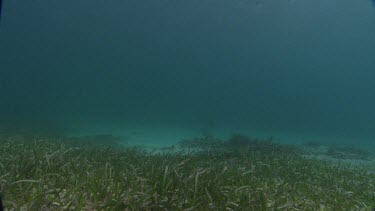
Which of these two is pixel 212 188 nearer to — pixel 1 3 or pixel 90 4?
pixel 1 3

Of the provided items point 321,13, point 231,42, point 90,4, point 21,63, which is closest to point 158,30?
point 90,4

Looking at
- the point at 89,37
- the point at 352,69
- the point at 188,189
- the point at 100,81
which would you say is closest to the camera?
the point at 188,189

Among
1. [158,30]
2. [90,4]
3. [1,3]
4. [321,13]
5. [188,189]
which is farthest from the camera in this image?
[158,30]

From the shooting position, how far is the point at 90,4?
49406 mm

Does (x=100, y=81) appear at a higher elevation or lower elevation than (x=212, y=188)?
higher

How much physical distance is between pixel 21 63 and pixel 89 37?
7686cm

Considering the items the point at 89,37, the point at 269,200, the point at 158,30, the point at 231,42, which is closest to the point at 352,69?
the point at 231,42

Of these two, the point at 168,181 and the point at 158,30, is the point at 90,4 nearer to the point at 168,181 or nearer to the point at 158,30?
the point at 158,30

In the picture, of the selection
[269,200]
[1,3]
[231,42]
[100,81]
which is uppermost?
[231,42]

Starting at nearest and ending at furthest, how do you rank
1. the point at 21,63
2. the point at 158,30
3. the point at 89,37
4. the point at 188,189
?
the point at 188,189 < the point at 158,30 < the point at 89,37 < the point at 21,63

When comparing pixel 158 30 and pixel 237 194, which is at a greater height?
pixel 158 30

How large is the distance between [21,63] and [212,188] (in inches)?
6040

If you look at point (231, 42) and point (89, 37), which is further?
point (231, 42)

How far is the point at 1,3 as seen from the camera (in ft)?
4.07
